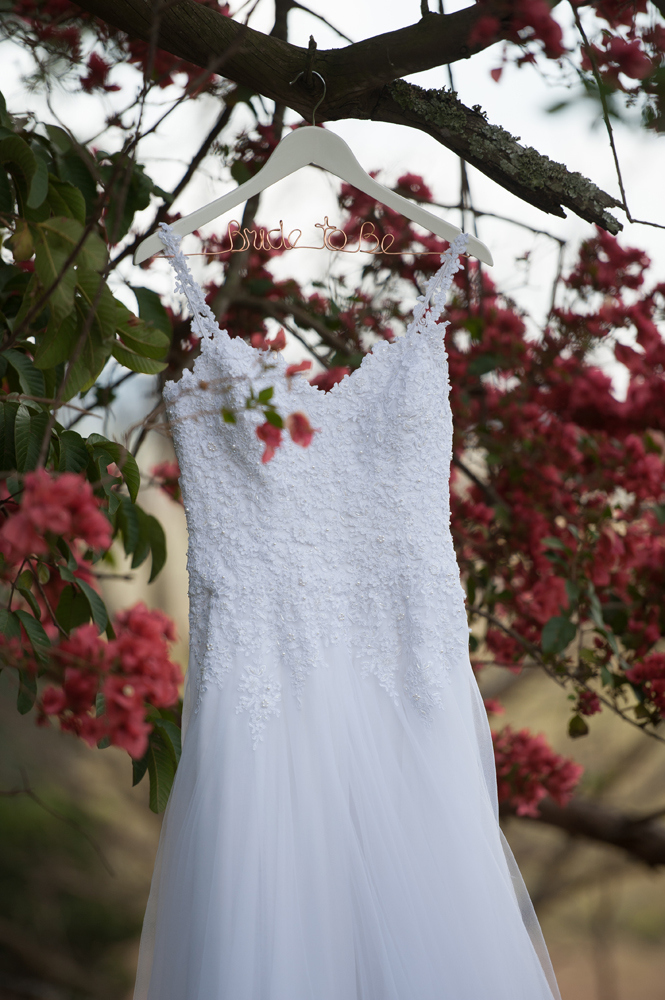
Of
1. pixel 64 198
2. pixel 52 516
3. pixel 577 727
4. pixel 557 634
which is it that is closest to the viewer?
pixel 52 516

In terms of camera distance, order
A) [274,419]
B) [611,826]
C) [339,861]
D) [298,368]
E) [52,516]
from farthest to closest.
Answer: [611,826], [298,368], [339,861], [274,419], [52,516]

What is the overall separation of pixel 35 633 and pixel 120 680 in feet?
1.05

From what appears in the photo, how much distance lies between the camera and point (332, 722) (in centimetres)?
96

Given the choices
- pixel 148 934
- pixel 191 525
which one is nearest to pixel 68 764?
pixel 148 934

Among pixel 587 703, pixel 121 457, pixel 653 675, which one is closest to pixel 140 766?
pixel 121 457

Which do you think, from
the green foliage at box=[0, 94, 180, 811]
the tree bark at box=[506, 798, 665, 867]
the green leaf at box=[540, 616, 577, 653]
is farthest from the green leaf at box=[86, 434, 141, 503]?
the tree bark at box=[506, 798, 665, 867]

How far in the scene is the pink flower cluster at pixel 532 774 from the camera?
1949mm

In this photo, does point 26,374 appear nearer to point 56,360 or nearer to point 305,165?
point 56,360

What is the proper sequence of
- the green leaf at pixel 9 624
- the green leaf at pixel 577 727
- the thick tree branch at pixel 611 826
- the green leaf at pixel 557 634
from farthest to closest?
1. the thick tree branch at pixel 611 826
2. the green leaf at pixel 577 727
3. the green leaf at pixel 557 634
4. the green leaf at pixel 9 624

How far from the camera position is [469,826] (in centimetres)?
90

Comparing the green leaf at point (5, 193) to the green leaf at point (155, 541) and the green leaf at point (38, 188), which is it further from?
the green leaf at point (155, 541)

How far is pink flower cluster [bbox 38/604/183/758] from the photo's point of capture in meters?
0.65

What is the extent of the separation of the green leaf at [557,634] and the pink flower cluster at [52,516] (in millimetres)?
1248

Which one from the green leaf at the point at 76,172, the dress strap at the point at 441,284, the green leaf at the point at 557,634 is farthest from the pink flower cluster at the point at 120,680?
the green leaf at the point at 557,634
